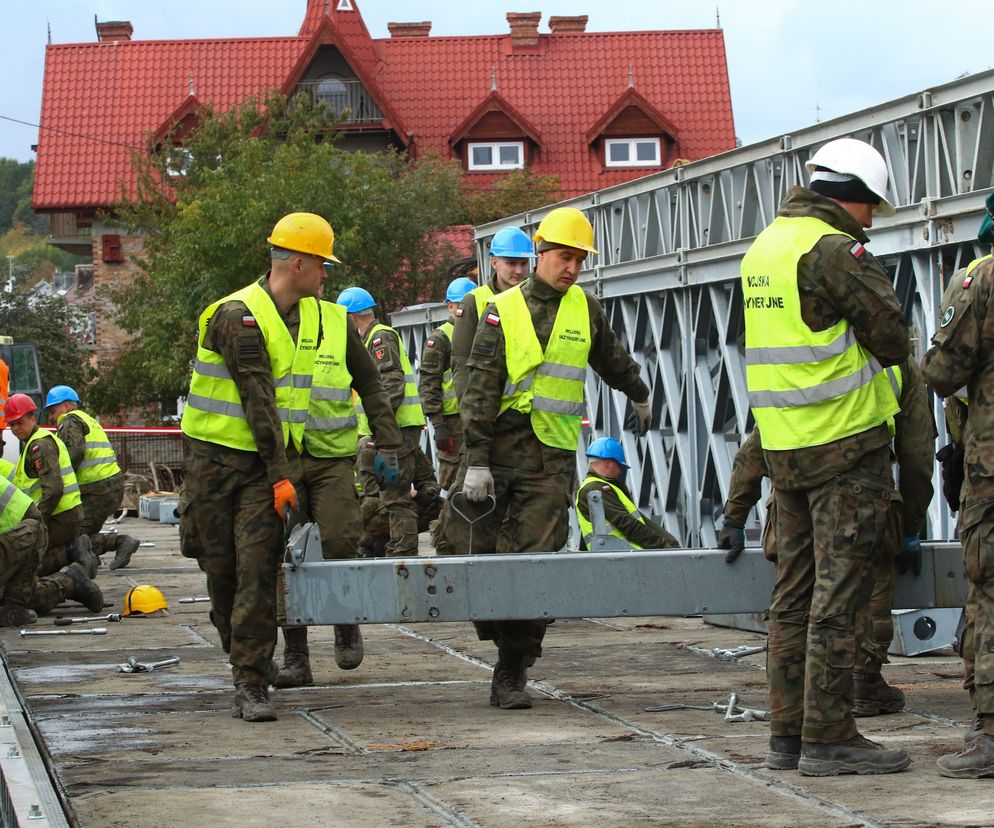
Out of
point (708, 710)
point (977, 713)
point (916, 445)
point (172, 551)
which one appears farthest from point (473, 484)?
point (172, 551)

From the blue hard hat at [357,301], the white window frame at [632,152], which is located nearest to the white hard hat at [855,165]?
the blue hard hat at [357,301]

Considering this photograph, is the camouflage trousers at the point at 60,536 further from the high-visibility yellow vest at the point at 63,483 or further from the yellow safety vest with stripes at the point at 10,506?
the yellow safety vest with stripes at the point at 10,506

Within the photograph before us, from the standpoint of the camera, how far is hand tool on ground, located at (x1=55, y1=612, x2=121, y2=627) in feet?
41.0

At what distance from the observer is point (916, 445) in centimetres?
704

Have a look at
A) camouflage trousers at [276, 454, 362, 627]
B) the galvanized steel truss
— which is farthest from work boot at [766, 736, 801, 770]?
the galvanized steel truss

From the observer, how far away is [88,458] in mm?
16891

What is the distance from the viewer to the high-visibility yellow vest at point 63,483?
1430cm

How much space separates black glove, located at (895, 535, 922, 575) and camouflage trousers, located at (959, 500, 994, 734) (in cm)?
66

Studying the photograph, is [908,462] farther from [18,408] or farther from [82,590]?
[18,408]

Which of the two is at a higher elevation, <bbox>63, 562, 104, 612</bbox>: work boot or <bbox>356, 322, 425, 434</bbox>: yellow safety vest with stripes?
<bbox>356, 322, 425, 434</bbox>: yellow safety vest with stripes

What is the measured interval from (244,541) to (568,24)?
55.8 metres

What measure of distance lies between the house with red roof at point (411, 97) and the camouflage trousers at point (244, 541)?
1814 inches

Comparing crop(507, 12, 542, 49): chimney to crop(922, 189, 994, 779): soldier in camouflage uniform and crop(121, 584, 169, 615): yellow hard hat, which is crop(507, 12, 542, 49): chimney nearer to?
crop(121, 584, 169, 615): yellow hard hat

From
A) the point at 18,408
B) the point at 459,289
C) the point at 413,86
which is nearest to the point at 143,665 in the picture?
the point at 459,289
